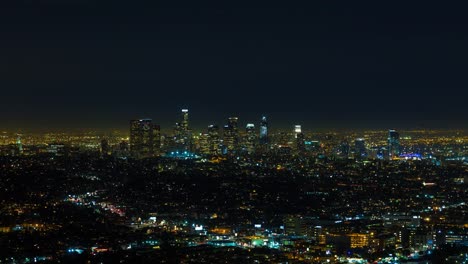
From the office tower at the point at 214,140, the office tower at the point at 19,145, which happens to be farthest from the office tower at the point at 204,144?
the office tower at the point at 19,145

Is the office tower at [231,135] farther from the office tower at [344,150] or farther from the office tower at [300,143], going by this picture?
the office tower at [344,150]

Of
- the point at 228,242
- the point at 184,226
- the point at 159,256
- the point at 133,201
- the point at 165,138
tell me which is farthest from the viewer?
the point at 165,138

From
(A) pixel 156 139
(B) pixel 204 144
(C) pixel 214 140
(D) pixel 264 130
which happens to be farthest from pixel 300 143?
(A) pixel 156 139

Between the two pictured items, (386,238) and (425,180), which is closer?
(386,238)

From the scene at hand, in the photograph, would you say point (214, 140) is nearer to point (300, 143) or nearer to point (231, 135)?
point (231, 135)

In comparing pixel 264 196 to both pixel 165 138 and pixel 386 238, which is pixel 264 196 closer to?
pixel 386 238

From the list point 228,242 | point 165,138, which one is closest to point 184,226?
point 228,242

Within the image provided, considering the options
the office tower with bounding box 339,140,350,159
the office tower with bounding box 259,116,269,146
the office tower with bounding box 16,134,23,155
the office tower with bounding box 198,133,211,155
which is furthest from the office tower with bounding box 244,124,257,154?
the office tower with bounding box 16,134,23,155
